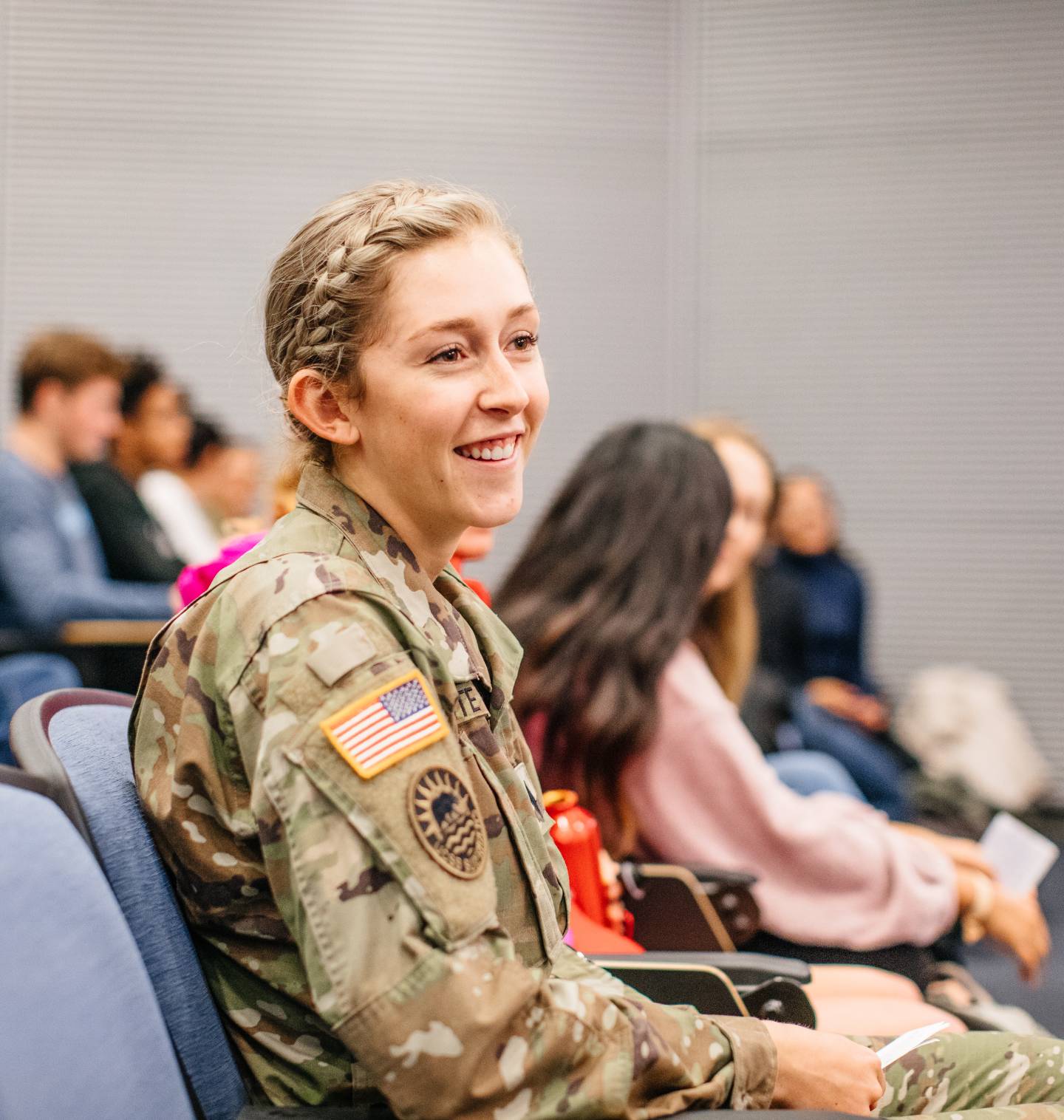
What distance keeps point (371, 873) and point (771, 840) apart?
1260 mm

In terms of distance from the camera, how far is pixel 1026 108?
5.28 m

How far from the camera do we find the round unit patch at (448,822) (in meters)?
0.91

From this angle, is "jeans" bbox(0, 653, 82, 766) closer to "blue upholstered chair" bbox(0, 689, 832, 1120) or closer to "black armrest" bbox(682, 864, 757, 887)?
"black armrest" bbox(682, 864, 757, 887)

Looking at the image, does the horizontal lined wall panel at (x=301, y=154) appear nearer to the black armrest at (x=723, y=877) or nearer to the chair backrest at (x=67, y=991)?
the black armrest at (x=723, y=877)

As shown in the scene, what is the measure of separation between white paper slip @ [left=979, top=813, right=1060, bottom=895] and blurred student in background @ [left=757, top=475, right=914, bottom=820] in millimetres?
1826

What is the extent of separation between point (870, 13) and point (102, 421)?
3656 millimetres

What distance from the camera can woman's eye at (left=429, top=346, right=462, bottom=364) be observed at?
1103 millimetres

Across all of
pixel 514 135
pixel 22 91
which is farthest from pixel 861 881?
pixel 22 91

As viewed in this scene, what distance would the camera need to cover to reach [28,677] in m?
3.25

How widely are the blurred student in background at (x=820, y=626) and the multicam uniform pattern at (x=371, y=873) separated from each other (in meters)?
3.12

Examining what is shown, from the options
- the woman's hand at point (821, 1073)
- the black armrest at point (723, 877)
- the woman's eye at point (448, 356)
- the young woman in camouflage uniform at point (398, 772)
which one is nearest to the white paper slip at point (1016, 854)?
the black armrest at point (723, 877)

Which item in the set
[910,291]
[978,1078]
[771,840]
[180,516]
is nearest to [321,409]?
[978,1078]

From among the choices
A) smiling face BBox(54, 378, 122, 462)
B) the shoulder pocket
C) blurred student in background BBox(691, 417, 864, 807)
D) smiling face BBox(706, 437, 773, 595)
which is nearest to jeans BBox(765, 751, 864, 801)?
blurred student in background BBox(691, 417, 864, 807)

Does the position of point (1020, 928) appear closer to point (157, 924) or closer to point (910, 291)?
point (157, 924)
